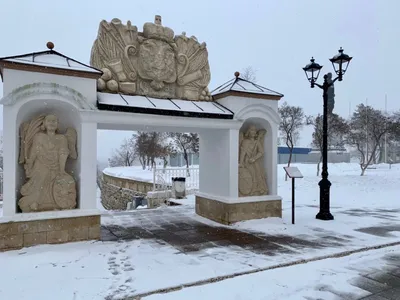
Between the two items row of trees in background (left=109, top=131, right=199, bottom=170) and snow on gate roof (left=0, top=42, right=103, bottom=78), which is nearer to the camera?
snow on gate roof (left=0, top=42, right=103, bottom=78)

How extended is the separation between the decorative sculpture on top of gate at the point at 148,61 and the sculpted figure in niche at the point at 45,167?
155 cm

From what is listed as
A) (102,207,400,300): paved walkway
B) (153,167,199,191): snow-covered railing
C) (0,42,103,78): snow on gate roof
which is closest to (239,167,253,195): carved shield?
(102,207,400,300): paved walkway

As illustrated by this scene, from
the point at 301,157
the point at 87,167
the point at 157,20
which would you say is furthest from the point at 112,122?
the point at 301,157

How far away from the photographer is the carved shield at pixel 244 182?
808 cm

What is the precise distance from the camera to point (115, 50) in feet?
23.4

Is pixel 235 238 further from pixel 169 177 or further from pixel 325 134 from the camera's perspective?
pixel 169 177

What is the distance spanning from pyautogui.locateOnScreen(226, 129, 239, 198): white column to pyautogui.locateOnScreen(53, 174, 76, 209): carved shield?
12.5 feet

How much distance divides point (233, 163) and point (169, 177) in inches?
277

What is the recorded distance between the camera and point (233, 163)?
25.8ft

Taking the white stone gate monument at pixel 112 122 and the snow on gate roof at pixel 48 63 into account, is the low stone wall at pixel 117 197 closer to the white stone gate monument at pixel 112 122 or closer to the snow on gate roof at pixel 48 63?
the white stone gate monument at pixel 112 122

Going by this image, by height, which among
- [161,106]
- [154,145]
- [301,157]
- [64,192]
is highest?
[161,106]

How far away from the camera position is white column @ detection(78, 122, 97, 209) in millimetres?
6293

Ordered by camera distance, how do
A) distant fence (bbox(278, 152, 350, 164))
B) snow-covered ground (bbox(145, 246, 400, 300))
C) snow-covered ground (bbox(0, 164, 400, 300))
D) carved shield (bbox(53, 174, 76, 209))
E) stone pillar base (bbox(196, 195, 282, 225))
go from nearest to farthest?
snow-covered ground (bbox(145, 246, 400, 300)) → snow-covered ground (bbox(0, 164, 400, 300)) → carved shield (bbox(53, 174, 76, 209)) → stone pillar base (bbox(196, 195, 282, 225)) → distant fence (bbox(278, 152, 350, 164))

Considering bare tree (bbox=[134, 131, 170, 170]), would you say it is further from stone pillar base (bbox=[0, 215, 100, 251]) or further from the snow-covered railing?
stone pillar base (bbox=[0, 215, 100, 251])
